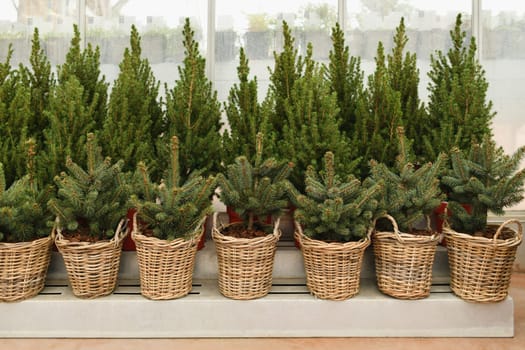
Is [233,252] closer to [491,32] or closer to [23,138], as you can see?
[23,138]

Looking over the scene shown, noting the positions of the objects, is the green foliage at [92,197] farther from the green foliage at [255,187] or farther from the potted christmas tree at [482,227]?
the potted christmas tree at [482,227]

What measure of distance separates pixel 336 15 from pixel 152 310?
250 cm

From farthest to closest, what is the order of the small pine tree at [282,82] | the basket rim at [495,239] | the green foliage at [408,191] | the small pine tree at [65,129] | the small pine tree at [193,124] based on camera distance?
the small pine tree at [282,82] < the small pine tree at [193,124] < the small pine tree at [65,129] < the green foliage at [408,191] < the basket rim at [495,239]

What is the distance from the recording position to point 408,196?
8.73ft

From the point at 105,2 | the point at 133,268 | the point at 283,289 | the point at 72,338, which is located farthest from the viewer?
the point at 105,2

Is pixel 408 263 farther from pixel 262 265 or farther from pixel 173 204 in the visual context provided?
pixel 173 204

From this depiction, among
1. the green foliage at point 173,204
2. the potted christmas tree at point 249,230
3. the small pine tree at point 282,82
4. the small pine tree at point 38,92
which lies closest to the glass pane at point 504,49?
the small pine tree at point 282,82

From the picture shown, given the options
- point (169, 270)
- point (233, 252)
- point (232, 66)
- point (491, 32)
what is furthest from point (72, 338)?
point (491, 32)

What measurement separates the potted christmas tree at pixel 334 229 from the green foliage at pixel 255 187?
15 cm

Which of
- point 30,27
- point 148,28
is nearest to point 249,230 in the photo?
point 148,28

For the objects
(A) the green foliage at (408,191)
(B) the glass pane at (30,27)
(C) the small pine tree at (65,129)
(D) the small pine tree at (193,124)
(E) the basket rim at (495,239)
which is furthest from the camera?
(B) the glass pane at (30,27)

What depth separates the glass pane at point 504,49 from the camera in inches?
150

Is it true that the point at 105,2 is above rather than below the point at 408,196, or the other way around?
above

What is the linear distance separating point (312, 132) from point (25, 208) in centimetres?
156
